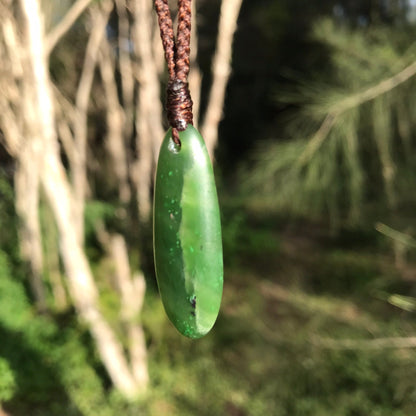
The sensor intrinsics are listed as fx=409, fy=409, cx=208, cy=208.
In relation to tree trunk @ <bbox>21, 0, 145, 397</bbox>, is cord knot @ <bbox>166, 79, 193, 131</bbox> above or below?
above

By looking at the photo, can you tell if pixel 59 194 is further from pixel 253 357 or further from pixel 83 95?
pixel 253 357

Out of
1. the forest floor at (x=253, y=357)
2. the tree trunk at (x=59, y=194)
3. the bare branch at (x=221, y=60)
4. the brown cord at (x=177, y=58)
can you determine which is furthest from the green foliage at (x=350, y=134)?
the brown cord at (x=177, y=58)

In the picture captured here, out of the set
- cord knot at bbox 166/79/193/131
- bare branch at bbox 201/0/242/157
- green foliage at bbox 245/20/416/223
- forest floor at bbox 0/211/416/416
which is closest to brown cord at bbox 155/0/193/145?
cord knot at bbox 166/79/193/131

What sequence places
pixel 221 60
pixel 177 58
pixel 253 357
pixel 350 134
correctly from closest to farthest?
pixel 177 58 < pixel 221 60 < pixel 350 134 < pixel 253 357

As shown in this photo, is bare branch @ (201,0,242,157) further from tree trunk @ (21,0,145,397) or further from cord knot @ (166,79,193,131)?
cord knot @ (166,79,193,131)

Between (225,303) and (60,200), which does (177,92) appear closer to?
(60,200)

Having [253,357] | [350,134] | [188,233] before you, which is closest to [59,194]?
[188,233]
